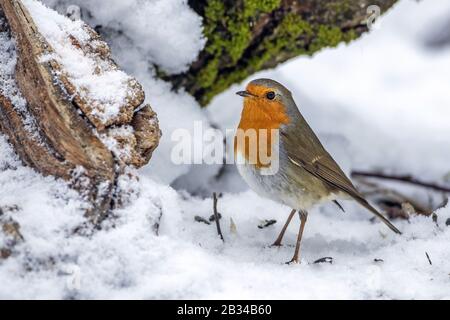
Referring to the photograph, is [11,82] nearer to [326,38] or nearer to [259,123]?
[259,123]

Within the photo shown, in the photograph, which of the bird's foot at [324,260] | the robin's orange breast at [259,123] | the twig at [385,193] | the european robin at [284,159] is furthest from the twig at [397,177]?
the bird's foot at [324,260]

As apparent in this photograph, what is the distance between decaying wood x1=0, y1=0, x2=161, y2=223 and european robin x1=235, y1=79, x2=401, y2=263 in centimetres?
77

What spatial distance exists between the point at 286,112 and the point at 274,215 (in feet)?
2.25

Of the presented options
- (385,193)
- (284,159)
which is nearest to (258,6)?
(284,159)

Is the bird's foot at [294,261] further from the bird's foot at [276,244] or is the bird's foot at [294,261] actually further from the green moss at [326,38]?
the green moss at [326,38]

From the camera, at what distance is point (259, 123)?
12.0 feet

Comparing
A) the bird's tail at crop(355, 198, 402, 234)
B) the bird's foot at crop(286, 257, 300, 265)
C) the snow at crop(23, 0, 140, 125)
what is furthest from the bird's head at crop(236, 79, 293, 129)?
the snow at crop(23, 0, 140, 125)

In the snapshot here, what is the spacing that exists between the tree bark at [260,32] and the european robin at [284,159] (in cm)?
52

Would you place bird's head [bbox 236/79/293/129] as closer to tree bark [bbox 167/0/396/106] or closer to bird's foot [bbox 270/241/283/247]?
tree bark [bbox 167/0/396/106]

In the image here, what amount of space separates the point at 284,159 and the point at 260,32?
104cm

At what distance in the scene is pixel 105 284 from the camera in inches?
94.4

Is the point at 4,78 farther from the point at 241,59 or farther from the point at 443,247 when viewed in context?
the point at 443,247

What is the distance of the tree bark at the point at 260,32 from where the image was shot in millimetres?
3949

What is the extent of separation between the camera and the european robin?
3.48 meters
